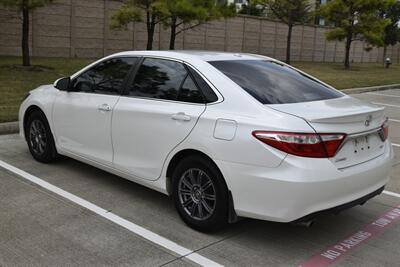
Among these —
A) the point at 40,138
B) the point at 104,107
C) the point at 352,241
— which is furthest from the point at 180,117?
the point at 40,138

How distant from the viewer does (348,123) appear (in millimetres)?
3910

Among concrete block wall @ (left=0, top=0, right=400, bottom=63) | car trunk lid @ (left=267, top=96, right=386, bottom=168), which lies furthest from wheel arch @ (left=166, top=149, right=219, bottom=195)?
concrete block wall @ (left=0, top=0, right=400, bottom=63)

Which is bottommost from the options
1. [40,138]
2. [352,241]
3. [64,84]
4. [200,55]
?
[352,241]

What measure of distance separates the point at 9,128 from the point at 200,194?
15.8 ft

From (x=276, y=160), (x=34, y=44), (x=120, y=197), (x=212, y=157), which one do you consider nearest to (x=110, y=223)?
(x=120, y=197)

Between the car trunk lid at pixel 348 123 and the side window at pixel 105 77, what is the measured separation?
1.87m

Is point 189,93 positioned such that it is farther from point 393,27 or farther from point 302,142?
point 393,27

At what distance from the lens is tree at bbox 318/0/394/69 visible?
30766mm

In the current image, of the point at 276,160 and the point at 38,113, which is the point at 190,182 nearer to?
the point at 276,160

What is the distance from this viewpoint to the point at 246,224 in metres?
4.54

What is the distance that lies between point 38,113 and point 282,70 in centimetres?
313

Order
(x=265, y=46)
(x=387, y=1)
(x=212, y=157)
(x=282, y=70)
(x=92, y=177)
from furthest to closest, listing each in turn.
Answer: (x=265, y=46), (x=387, y=1), (x=92, y=177), (x=282, y=70), (x=212, y=157)

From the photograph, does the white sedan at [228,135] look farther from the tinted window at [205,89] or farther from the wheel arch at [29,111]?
the wheel arch at [29,111]

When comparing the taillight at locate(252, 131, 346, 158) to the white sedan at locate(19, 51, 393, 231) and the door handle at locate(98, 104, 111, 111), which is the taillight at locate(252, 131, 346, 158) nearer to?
the white sedan at locate(19, 51, 393, 231)
